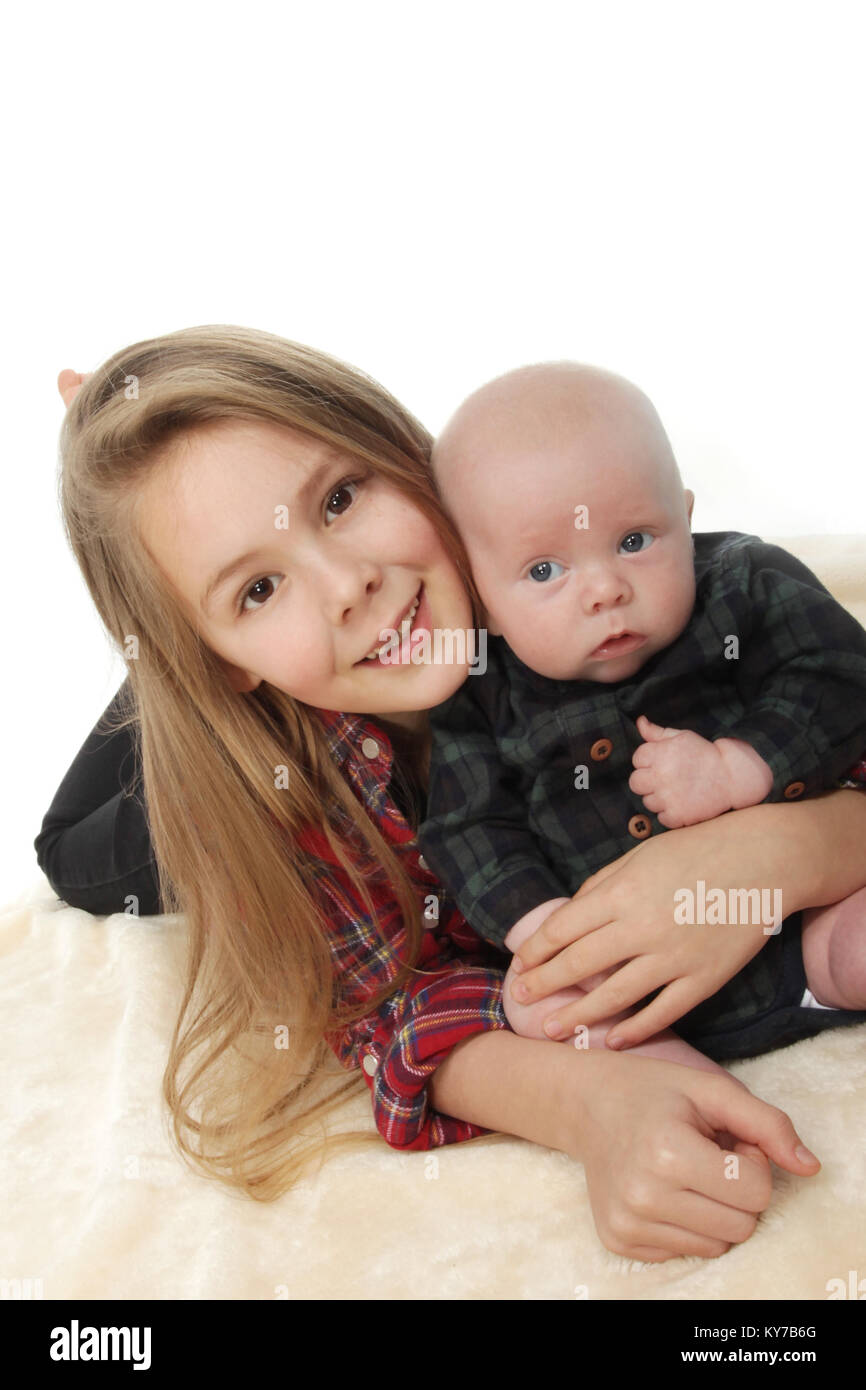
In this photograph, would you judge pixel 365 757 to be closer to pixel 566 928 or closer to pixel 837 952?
pixel 566 928

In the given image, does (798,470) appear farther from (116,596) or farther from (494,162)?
(116,596)

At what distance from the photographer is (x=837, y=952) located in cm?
126

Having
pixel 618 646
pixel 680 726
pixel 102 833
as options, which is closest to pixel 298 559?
pixel 618 646

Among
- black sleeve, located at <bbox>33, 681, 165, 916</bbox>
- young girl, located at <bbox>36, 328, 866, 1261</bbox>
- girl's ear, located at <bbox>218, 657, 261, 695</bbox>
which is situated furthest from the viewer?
black sleeve, located at <bbox>33, 681, 165, 916</bbox>

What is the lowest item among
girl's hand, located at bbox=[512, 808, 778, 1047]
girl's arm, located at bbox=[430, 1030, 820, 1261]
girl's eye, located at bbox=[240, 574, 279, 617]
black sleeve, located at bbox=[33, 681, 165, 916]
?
black sleeve, located at bbox=[33, 681, 165, 916]

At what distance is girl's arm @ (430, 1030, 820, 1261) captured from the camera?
1.05m

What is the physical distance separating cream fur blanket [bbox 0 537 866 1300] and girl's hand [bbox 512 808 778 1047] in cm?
14

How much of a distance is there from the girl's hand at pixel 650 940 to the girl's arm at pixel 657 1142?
0.18ft

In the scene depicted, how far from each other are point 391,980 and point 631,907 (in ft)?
1.18

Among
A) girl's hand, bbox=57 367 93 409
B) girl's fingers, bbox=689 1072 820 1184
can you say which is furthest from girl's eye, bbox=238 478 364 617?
girl's fingers, bbox=689 1072 820 1184

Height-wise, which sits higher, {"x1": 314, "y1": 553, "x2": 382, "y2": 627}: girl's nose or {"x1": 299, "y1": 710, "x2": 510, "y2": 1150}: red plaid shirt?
{"x1": 314, "y1": 553, "x2": 382, "y2": 627}: girl's nose

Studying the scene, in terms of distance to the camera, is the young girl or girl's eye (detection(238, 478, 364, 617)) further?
girl's eye (detection(238, 478, 364, 617))

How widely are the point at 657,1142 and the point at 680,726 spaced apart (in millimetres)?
432

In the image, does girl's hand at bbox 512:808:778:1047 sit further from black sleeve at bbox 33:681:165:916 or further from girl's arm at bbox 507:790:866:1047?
black sleeve at bbox 33:681:165:916
